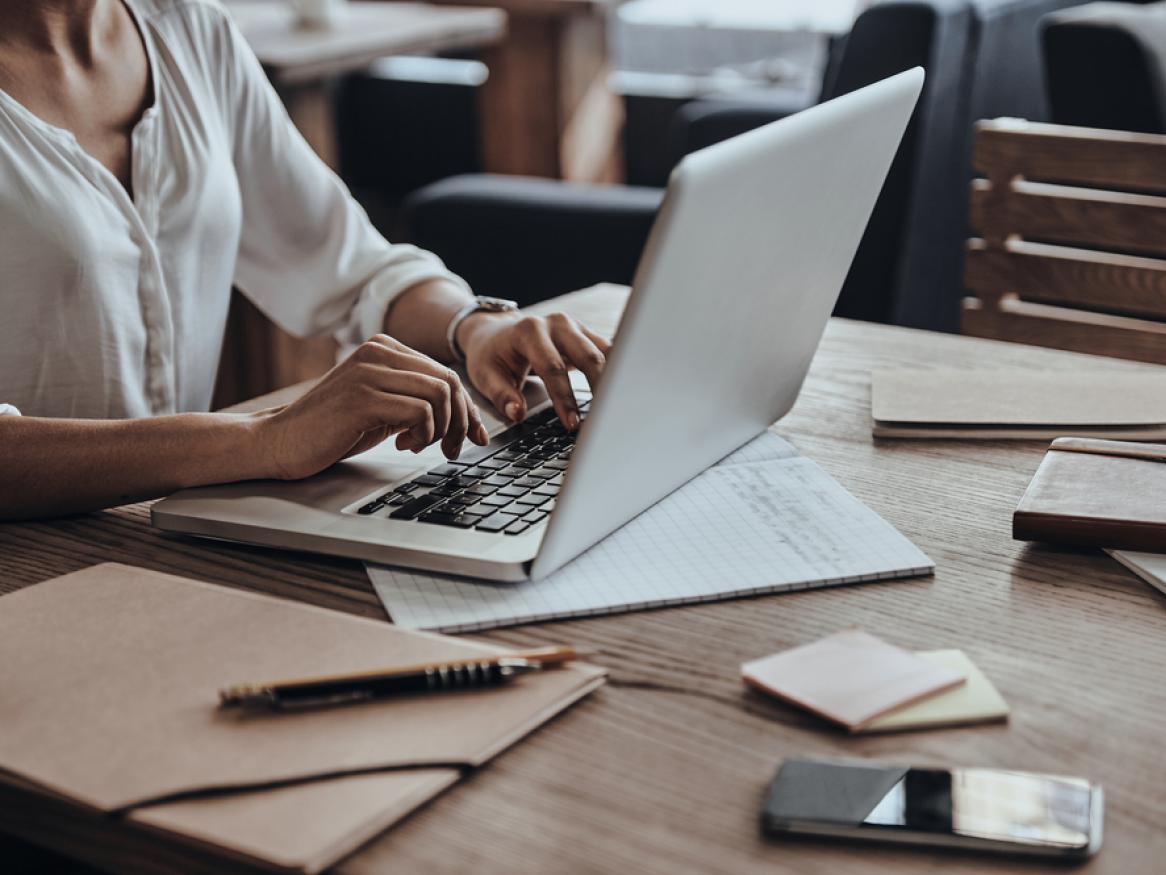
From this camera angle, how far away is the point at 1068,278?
6.43 ft

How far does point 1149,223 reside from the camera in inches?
74.2

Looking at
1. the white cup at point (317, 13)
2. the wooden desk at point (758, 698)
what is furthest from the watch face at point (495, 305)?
the white cup at point (317, 13)

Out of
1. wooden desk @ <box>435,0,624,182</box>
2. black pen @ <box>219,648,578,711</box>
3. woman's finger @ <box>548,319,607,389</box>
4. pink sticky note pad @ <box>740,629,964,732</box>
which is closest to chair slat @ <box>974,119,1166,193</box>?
woman's finger @ <box>548,319,607,389</box>

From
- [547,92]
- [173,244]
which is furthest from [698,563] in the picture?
[547,92]

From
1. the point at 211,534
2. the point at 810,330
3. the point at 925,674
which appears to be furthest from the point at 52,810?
the point at 810,330

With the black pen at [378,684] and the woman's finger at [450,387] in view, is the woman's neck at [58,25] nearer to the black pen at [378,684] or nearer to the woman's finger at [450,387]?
the woman's finger at [450,387]

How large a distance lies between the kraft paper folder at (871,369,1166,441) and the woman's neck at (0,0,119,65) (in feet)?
2.33

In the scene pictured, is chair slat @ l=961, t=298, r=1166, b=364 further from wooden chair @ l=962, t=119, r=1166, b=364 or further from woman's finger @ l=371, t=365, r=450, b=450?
woman's finger @ l=371, t=365, r=450, b=450

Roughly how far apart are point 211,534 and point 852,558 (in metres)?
0.37

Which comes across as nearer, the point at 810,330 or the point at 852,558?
the point at 852,558

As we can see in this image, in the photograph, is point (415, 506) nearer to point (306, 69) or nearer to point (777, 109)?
point (306, 69)

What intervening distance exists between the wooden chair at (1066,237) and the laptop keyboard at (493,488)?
1268mm

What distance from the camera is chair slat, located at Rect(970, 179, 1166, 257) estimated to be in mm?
1893

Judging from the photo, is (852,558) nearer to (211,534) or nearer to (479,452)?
(479,452)
